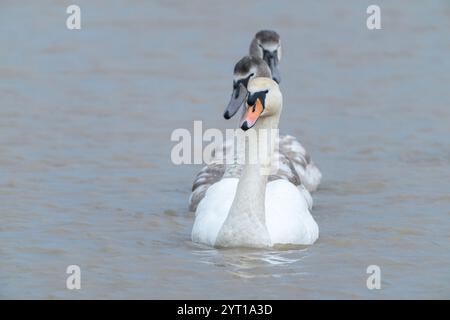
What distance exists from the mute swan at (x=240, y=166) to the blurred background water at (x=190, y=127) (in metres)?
0.23

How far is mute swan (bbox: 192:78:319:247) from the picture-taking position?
40.8 feet

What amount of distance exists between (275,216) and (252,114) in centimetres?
91

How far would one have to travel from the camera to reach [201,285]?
11602 millimetres

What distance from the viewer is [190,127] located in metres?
17.5

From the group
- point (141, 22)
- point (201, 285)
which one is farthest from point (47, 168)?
point (141, 22)

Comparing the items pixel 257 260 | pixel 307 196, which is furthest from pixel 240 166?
pixel 257 260

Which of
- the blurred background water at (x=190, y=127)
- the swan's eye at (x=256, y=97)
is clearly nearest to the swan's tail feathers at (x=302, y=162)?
the blurred background water at (x=190, y=127)

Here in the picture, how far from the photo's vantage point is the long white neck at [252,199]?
12.4 meters

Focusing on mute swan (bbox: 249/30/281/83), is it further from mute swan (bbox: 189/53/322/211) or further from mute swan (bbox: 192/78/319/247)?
mute swan (bbox: 192/78/319/247)

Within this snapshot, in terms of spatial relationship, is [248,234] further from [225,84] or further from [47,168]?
[225,84]

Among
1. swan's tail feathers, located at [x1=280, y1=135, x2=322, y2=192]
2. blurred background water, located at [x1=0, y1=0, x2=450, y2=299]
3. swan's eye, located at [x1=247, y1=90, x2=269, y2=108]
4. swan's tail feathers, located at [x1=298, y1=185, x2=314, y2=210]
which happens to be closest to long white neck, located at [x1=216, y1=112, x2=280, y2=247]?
blurred background water, located at [x1=0, y1=0, x2=450, y2=299]

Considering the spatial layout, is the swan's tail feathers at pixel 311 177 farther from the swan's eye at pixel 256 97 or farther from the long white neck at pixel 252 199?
the swan's eye at pixel 256 97

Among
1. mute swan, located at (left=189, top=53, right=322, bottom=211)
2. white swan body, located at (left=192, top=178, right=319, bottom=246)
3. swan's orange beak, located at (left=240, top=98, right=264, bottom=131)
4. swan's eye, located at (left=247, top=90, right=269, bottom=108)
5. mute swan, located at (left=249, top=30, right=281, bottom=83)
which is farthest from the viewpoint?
mute swan, located at (left=249, top=30, right=281, bottom=83)

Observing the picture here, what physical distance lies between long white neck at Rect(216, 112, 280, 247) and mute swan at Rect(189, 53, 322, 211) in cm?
33
